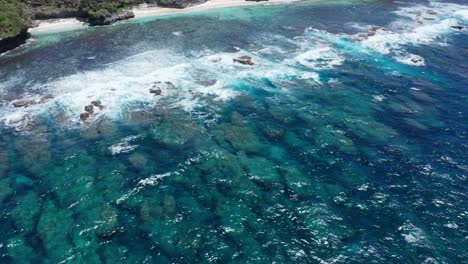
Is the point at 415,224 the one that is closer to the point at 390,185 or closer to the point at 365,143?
the point at 390,185

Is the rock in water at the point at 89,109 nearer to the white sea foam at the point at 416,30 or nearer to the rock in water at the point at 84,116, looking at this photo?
the rock in water at the point at 84,116

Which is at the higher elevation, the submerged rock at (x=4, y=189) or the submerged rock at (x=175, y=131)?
the submerged rock at (x=175, y=131)

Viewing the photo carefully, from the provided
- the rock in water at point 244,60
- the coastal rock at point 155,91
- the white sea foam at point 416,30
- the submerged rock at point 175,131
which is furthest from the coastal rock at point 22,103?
the white sea foam at point 416,30

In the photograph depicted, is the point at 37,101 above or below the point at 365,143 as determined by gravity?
above

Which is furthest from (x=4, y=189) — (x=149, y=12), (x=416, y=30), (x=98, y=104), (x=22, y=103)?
(x=416, y=30)

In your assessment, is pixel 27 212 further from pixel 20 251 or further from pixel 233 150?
pixel 233 150

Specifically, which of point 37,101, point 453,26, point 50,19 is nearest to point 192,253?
point 37,101
